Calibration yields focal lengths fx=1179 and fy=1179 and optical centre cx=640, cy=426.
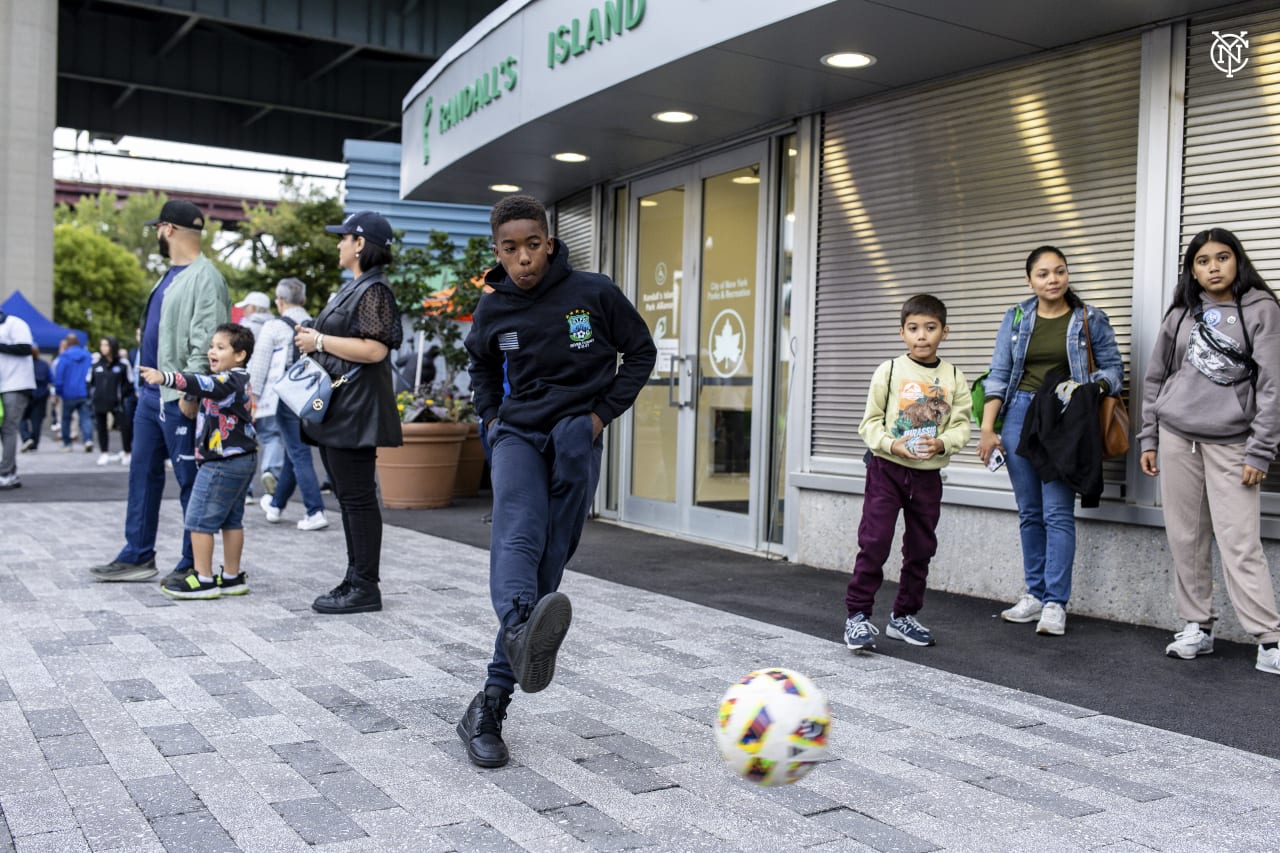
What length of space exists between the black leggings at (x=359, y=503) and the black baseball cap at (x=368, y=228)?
3.52 feet

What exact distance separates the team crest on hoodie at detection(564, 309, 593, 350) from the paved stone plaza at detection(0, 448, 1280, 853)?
1.32 m

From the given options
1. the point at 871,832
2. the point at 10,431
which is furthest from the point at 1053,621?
the point at 10,431

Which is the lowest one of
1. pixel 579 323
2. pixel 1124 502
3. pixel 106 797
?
pixel 106 797

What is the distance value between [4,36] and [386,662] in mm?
23217

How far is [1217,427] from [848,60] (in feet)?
10.0

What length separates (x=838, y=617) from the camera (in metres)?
6.30

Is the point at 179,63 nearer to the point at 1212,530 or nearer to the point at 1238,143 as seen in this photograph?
the point at 1238,143

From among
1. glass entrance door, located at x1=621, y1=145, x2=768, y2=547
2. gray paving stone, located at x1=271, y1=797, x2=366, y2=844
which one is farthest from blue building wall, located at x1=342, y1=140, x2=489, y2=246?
gray paving stone, located at x1=271, y1=797, x2=366, y2=844

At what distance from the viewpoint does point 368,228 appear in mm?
5984

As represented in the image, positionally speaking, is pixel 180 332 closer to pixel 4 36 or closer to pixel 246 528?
pixel 246 528

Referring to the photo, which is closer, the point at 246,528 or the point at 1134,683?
the point at 1134,683

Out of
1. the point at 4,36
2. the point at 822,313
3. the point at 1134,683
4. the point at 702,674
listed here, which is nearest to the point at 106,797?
the point at 702,674

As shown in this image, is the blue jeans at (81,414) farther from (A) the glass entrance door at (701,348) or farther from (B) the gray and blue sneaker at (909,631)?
(B) the gray and blue sneaker at (909,631)

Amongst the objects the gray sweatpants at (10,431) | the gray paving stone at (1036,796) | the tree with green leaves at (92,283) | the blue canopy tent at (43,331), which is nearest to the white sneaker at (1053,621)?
the gray paving stone at (1036,796)
